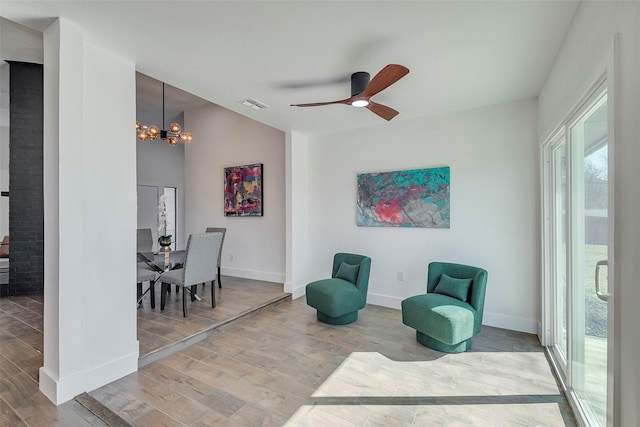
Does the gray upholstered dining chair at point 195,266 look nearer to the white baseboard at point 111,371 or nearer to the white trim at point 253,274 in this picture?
the white baseboard at point 111,371

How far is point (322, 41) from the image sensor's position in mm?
2119

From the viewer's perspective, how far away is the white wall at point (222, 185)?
5.18 metres

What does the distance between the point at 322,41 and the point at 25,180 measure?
534cm

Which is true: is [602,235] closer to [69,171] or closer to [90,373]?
[69,171]

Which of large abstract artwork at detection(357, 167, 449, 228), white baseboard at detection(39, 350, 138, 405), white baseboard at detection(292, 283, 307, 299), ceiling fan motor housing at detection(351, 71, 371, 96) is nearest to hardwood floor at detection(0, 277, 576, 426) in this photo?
white baseboard at detection(39, 350, 138, 405)

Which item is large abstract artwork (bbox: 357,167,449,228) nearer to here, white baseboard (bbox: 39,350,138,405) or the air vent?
the air vent

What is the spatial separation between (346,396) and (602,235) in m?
1.93

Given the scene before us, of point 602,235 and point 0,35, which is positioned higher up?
point 0,35

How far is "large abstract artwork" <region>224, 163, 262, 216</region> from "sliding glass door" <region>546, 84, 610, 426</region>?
14.3 ft

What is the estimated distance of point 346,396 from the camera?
2.13 metres

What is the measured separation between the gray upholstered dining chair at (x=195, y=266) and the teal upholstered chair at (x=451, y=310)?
246 cm

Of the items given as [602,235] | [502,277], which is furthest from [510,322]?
[602,235]

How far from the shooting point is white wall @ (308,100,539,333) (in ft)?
10.6

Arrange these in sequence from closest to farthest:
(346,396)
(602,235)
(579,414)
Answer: (602,235), (579,414), (346,396)
